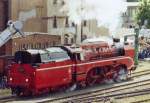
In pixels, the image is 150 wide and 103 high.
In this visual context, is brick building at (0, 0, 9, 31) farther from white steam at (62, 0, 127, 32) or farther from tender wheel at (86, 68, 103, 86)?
tender wheel at (86, 68, 103, 86)

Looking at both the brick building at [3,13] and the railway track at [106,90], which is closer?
the railway track at [106,90]

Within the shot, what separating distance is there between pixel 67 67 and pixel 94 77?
2484 mm

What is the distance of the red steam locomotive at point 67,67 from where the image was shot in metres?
24.8

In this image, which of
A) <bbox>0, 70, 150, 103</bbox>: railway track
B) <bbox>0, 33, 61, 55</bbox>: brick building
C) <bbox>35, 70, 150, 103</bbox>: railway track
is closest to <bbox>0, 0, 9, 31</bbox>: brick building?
<bbox>0, 33, 61, 55</bbox>: brick building

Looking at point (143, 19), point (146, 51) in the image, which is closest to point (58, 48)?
point (146, 51)

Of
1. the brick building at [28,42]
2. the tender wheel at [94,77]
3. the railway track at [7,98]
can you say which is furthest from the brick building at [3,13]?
the railway track at [7,98]

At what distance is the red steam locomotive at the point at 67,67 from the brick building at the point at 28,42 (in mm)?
8767

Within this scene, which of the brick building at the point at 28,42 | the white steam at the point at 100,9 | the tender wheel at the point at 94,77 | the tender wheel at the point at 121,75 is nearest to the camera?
the tender wheel at the point at 94,77

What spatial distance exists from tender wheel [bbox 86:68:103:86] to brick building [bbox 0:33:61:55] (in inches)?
346

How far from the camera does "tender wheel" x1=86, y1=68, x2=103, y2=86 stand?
27.9m

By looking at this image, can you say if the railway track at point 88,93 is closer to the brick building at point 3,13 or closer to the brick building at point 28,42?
the brick building at point 28,42

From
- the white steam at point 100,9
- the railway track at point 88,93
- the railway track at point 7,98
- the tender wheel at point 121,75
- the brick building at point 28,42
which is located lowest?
the railway track at point 7,98

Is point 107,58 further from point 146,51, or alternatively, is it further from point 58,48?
point 146,51

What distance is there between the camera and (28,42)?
37.2 m
